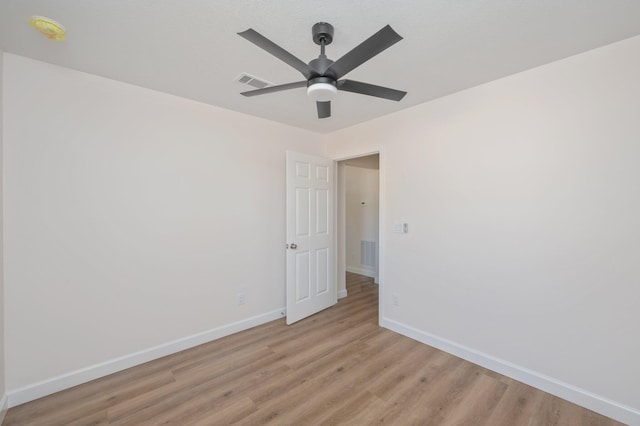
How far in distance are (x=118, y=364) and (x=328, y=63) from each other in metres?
2.96

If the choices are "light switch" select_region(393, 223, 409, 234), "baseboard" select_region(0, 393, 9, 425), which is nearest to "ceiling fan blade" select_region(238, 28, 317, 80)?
"light switch" select_region(393, 223, 409, 234)

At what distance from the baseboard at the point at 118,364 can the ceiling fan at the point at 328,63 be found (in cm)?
250

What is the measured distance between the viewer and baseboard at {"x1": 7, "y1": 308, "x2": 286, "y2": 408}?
1.99 metres

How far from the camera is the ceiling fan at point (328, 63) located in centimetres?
124

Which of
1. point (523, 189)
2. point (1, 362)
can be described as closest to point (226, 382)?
point (1, 362)

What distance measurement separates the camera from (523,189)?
2.23 m

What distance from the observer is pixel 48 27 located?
1.60 meters

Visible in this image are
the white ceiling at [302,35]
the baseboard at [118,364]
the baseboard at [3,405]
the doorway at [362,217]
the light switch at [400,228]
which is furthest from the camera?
the doorway at [362,217]

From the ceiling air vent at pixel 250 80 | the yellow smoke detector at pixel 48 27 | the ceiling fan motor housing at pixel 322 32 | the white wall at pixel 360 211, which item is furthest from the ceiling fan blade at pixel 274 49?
the white wall at pixel 360 211

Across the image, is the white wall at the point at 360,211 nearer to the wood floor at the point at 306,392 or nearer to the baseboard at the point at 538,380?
the baseboard at the point at 538,380

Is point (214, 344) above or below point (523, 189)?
below

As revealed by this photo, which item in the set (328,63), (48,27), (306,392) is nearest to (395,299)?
(306,392)

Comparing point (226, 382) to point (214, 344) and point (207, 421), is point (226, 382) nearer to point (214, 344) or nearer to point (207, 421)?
point (207, 421)

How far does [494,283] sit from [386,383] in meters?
1.29
